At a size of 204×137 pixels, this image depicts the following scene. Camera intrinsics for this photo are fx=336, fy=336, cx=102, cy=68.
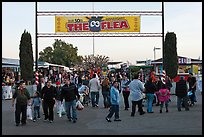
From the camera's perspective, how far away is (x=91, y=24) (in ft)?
77.2

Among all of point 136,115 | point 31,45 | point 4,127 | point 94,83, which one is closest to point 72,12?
point 31,45

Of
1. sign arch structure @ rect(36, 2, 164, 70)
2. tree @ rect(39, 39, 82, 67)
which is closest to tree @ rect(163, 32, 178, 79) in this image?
sign arch structure @ rect(36, 2, 164, 70)

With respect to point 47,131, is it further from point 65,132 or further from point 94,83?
point 94,83

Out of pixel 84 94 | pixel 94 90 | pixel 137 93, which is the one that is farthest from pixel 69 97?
pixel 84 94

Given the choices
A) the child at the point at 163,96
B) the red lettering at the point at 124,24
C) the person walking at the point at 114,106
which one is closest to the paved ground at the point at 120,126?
the person walking at the point at 114,106

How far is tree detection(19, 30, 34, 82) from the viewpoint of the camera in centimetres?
2609

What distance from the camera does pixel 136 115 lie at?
13.9 metres

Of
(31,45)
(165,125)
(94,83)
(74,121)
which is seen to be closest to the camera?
(165,125)

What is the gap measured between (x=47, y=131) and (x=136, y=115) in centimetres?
467

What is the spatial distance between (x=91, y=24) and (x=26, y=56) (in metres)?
6.19

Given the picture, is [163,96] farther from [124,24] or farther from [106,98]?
[124,24]

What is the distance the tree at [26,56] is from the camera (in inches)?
1027

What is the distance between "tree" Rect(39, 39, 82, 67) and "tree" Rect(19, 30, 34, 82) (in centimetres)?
6462

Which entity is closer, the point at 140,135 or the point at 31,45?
the point at 140,135
